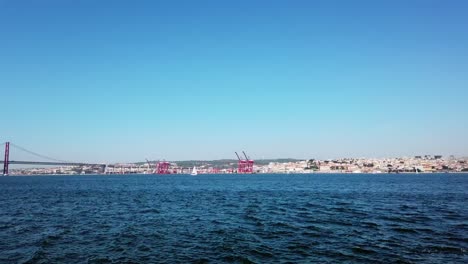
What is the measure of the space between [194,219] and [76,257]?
1256cm

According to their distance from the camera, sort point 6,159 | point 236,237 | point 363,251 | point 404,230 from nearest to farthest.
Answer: point 363,251 < point 236,237 < point 404,230 < point 6,159

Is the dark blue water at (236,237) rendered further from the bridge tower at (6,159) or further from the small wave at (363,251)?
the bridge tower at (6,159)

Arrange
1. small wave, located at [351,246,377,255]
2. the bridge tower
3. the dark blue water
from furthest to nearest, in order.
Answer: the bridge tower < small wave, located at [351,246,377,255] < the dark blue water

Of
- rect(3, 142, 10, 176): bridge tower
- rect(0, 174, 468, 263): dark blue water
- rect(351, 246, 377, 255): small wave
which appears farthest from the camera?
rect(3, 142, 10, 176): bridge tower

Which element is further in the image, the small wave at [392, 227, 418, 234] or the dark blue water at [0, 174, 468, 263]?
the small wave at [392, 227, 418, 234]

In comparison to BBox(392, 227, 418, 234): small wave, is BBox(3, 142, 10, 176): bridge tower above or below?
above

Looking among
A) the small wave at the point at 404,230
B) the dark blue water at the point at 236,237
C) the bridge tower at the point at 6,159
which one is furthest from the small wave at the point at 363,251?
the bridge tower at the point at 6,159

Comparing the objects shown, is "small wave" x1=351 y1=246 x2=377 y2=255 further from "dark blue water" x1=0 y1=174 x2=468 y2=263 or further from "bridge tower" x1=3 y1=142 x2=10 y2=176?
"bridge tower" x1=3 y1=142 x2=10 y2=176

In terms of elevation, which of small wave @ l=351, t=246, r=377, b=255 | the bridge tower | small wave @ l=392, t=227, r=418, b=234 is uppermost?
the bridge tower

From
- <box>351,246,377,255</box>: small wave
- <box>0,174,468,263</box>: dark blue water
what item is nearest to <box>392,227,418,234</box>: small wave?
<box>0,174,468,263</box>: dark blue water

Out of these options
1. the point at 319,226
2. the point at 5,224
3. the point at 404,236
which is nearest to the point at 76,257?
the point at 5,224

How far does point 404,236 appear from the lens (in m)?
20.7

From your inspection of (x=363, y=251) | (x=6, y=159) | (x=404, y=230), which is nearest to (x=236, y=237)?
(x=363, y=251)

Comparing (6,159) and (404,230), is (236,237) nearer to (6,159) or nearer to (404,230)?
(404,230)
